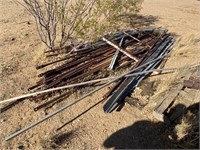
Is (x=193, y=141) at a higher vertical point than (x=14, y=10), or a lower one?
higher

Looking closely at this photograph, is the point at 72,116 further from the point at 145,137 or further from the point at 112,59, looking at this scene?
the point at 112,59

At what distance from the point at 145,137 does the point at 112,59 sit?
237 centimetres

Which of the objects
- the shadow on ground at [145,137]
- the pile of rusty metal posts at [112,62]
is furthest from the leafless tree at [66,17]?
the shadow on ground at [145,137]

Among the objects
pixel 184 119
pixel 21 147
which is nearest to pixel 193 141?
pixel 184 119

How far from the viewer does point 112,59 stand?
6.21 meters

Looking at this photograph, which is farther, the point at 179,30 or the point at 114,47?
the point at 179,30

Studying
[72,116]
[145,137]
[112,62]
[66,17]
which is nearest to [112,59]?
[112,62]

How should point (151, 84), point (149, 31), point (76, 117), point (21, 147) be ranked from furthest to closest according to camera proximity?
point (149, 31), point (151, 84), point (76, 117), point (21, 147)

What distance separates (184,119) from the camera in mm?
4277

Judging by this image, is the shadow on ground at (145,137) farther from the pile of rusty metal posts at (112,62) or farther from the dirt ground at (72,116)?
the pile of rusty metal posts at (112,62)

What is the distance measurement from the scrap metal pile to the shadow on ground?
1.89ft

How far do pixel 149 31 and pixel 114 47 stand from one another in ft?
6.17

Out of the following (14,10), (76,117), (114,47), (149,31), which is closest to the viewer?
(76,117)

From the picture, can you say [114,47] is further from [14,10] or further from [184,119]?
[14,10]
